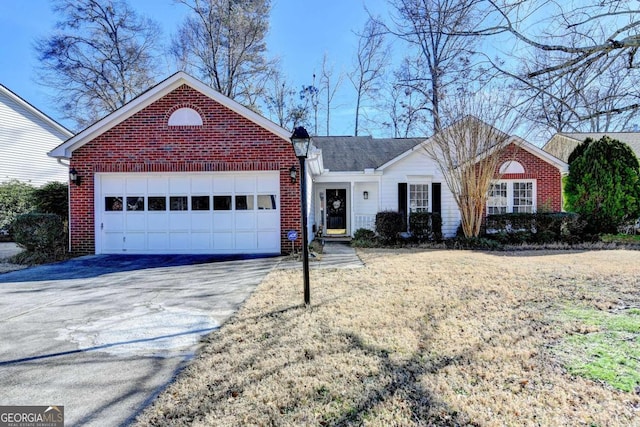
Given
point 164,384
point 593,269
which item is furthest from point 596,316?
point 164,384

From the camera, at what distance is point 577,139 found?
19844 mm

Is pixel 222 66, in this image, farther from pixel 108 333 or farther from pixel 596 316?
pixel 596 316

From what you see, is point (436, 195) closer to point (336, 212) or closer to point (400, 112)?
Result: point (336, 212)

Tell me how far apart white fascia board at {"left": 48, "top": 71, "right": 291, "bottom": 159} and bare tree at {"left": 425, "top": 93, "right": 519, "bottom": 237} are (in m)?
5.84

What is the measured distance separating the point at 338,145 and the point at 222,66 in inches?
415

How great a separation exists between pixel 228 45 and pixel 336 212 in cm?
1346

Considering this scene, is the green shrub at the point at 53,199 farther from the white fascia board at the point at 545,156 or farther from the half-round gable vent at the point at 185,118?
the white fascia board at the point at 545,156

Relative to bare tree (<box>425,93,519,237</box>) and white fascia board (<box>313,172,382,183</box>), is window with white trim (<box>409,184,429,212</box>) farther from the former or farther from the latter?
bare tree (<box>425,93,519,237</box>)

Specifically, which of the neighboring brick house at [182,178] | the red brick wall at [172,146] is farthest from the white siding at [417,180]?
the red brick wall at [172,146]

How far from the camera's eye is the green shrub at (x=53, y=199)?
11.0 meters

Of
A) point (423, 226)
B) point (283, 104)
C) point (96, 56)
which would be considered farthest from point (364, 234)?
point (96, 56)

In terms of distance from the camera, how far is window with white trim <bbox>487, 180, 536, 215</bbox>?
43.3 feet

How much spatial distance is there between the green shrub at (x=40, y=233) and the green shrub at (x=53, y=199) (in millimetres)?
2054

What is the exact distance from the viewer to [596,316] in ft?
14.2
